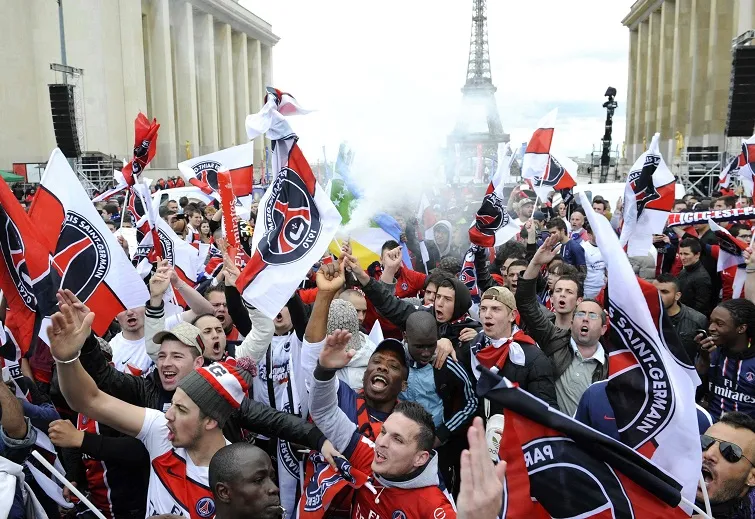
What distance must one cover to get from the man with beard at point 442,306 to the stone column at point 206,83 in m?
48.2

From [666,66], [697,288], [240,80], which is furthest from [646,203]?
[240,80]

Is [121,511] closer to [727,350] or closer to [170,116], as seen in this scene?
[727,350]

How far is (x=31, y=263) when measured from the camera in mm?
4070

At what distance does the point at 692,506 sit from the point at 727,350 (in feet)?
8.96

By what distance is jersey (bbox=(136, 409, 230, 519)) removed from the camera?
3.26 metres

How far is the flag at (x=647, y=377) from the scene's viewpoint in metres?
2.76

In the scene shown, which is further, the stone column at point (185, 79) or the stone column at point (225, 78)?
the stone column at point (225, 78)

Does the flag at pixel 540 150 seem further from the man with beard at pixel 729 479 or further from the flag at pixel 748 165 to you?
the man with beard at pixel 729 479

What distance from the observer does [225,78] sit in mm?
55594

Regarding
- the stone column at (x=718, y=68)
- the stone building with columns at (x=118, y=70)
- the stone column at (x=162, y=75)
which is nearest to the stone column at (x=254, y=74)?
the stone building with columns at (x=118, y=70)

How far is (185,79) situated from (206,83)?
342 centimetres

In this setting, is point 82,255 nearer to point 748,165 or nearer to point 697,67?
point 748,165

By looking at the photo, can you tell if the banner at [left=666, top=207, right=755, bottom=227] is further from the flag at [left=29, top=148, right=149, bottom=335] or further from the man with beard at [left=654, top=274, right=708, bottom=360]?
the flag at [left=29, top=148, right=149, bottom=335]

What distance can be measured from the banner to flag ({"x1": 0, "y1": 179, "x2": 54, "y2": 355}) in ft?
20.4
